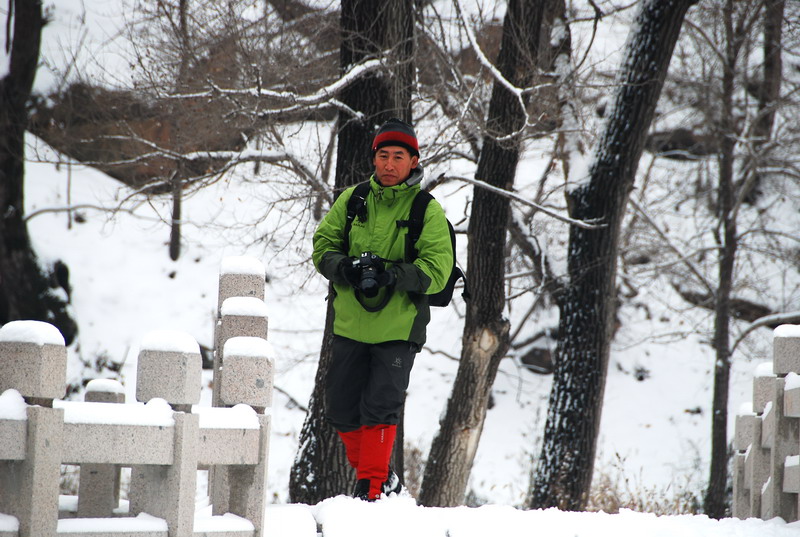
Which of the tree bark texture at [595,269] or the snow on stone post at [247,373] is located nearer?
the snow on stone post at [247,373]

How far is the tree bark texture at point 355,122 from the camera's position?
267 inches

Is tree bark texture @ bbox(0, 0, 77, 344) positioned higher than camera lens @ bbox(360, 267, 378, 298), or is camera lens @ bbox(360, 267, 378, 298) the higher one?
tree bark texture @ bbox(0, 0, 77, 344)

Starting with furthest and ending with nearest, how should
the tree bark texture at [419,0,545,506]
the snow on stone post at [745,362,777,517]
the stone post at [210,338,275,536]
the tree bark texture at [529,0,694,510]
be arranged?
1. the tree bark texture at [529,0,694,510]
2. the tree bark texture at [419,0,545,506]
3. the snow on stone post at [745,362,777,517]
4. the stone post at [210,338,275,536]

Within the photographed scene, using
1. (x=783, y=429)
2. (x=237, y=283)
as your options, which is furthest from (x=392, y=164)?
(x=783, y=429)

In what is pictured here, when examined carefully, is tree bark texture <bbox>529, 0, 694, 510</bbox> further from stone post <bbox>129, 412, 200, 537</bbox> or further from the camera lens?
stone post <bbox>129, 412, 200, 537</bbox>

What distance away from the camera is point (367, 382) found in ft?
15.8

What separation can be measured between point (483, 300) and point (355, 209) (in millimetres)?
4180

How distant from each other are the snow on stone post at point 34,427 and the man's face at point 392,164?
2143 millimetres

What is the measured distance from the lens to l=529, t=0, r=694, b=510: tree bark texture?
9.42 meters

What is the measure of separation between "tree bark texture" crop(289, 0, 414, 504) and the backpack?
2231 millimetres

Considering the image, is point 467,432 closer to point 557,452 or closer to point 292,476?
point 557,452

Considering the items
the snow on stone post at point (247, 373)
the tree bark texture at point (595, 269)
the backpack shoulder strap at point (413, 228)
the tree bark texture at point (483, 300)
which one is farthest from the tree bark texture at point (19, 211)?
the snow on stone post at point (247, 373)

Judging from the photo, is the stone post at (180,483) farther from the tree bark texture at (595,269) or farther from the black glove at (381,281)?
the tree bark texture at (595,269)

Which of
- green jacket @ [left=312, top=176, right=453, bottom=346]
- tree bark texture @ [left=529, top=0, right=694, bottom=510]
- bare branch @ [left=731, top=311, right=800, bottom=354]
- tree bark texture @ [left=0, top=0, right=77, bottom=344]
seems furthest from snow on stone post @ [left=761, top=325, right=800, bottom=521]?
tree bark texture @ [left=0, top=0, right=77, bottom=344]
